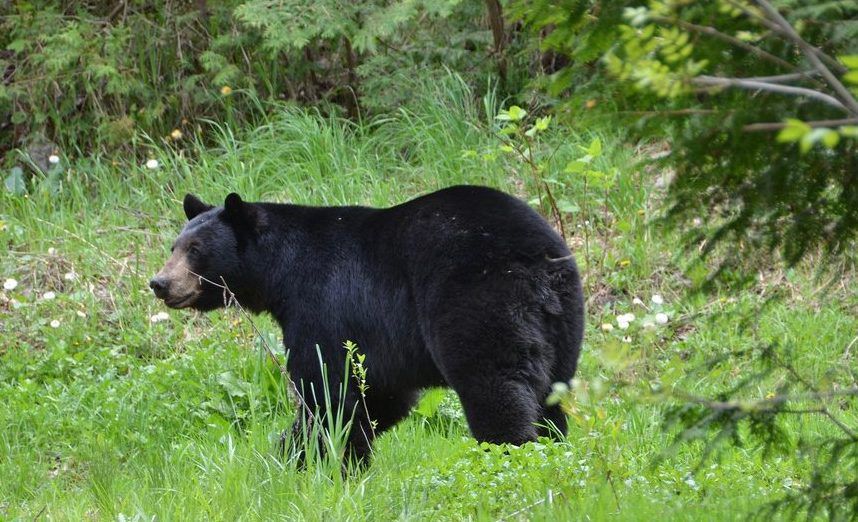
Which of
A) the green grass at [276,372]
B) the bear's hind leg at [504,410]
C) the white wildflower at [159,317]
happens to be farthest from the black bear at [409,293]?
the white wildflower at [159,317]

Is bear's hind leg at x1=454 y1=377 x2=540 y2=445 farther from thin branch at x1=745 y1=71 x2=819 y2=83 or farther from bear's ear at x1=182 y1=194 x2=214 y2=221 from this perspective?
thin branch at x1=745 y1=71 x2=819 y2=83

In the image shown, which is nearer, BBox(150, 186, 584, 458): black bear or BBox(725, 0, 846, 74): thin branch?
BBox(725, 0, 846, 74): thin branch

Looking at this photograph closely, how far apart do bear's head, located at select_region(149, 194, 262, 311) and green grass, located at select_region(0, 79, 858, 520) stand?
0.58 metres

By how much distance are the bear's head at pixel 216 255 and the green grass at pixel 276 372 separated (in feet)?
1.89

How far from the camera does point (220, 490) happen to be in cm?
432

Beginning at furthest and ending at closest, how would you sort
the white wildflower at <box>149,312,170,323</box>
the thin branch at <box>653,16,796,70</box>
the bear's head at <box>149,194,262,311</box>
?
the white wildflower at <box>149,312,170,323</box> < the bear's head at <box>149,194,262,311</box> < the thin branch at <box>653,16,796,70</box>

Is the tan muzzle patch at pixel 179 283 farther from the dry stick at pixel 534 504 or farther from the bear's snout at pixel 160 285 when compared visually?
the dry stick at pixel 534 504

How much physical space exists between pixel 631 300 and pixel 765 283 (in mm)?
959

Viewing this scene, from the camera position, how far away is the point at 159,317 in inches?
299

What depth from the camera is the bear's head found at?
5953mm

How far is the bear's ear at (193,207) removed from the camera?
6.25 m

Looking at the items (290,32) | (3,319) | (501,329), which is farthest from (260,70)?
(501,329)

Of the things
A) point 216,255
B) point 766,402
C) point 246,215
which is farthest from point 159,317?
point 766,402

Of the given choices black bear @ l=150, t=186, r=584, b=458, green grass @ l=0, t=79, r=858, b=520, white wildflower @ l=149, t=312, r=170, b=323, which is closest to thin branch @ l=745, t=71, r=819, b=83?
green grass @ l=0, t=79, r=858, b=520
